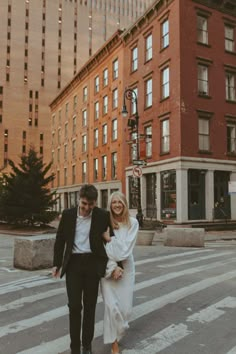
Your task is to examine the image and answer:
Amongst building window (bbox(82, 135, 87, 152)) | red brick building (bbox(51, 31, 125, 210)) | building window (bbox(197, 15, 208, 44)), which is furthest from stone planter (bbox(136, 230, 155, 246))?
building window (bbox(82, 135, 87, 152))

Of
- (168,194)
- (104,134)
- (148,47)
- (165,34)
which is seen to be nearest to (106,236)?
(168,194)

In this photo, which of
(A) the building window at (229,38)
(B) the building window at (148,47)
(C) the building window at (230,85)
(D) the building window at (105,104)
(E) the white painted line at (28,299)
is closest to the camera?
(E) the white painted line at (28,299)

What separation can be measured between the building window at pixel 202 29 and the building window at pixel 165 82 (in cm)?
297

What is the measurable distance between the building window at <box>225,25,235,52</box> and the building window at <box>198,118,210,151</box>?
6004 mm

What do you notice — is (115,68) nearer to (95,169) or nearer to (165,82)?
(165,82)

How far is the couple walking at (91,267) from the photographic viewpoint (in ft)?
14.4

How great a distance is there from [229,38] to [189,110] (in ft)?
23.4

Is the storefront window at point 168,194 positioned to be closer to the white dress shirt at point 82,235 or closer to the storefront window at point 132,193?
the storefront window at point 132,193

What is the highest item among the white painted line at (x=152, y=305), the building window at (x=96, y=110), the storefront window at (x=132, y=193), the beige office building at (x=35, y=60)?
the beige office building at (x=35, y=60)

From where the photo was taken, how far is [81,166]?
4359 centimetres

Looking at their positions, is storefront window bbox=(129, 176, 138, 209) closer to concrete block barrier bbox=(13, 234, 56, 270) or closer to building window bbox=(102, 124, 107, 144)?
building window bbox=(102, 124, 107, 144)

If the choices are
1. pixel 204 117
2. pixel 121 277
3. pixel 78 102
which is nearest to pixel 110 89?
pixel 78 102

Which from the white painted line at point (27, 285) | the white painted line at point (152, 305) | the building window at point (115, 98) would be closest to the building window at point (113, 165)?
the building window at point (115, 98)

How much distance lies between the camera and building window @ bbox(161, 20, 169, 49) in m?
28.1
